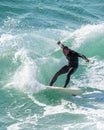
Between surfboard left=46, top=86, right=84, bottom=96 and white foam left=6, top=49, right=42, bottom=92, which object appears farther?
white foam left=6, top=49, right=42, bottom=92

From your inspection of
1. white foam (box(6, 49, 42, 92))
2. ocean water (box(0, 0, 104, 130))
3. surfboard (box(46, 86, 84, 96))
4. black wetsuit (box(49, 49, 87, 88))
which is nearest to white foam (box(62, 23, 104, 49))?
ocean water (box(0, 0, 104, 130))

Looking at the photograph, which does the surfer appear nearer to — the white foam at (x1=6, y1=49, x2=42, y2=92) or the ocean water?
the white foam at (x1=6, y1=49, x2=42, y2=92)

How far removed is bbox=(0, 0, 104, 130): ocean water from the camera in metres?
10.4

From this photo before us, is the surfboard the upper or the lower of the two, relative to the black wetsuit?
lower

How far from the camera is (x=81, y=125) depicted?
9758 millimetres

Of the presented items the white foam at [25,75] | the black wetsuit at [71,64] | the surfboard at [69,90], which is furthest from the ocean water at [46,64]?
the black wetsuit at [71,64]

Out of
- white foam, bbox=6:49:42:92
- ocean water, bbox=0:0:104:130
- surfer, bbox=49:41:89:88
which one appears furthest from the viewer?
white foam, bbox=6:49:42:92

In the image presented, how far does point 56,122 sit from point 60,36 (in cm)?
870

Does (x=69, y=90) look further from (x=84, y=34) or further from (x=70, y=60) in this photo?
(x=84, y=34)

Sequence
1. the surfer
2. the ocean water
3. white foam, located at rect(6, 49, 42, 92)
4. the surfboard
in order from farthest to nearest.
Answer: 1. white foam, located at rect(6, 49, 42, 92)
2. the surfer
3. the surfboard
4. the ocean water

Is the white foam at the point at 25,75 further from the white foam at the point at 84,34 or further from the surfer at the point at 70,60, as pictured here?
the white foam at the point at 84,34

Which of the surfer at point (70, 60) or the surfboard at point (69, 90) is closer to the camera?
the surfboard at point (69, 90)

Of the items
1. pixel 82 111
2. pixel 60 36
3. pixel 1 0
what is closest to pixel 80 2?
pixel 1 0

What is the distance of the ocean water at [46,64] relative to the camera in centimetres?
1037
